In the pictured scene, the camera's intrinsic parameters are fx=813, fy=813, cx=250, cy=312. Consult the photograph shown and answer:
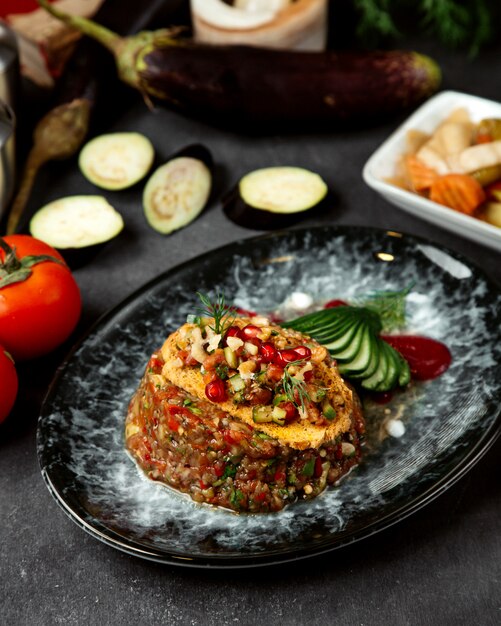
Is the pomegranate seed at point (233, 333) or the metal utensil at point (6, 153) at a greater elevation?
the pomegranate seed at point (233, 333)

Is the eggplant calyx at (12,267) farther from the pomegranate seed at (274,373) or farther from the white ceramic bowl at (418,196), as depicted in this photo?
the white ceramic bowl at (418,196)

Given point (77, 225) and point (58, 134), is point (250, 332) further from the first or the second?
point (58, 134)

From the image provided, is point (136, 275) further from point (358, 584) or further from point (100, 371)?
point (358, 584)

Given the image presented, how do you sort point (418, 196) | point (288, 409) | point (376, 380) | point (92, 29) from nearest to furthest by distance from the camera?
point (288, 409) < point (376, 380) < point (418, 196) < point (92, 29)

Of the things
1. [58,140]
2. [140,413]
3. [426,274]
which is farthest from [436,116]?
[140,413]

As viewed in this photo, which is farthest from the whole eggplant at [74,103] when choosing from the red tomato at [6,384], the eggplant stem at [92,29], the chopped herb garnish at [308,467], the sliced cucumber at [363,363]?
the chopped herb garnish at [308,467]

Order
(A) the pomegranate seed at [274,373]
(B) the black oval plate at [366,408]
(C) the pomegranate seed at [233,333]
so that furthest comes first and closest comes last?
(C) the pomegranate seed at [233,333] < (A) the pomegranate seed at [274,373] < (B) the black oval plate at [366,408]

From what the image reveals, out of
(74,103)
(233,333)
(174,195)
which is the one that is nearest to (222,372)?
(233,333)
